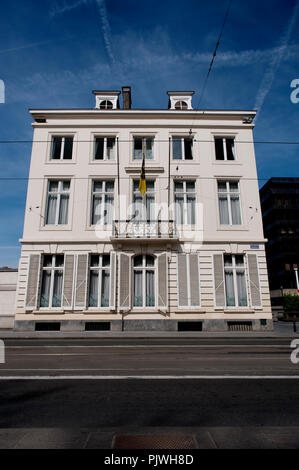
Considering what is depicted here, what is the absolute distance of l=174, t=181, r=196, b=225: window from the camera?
59.0 ft

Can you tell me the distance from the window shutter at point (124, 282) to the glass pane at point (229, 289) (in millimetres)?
6242

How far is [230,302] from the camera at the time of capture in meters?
16.7

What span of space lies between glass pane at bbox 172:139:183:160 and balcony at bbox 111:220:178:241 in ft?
16.8

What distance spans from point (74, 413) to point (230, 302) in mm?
14647

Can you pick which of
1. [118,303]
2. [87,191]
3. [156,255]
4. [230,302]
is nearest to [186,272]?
[156,255]

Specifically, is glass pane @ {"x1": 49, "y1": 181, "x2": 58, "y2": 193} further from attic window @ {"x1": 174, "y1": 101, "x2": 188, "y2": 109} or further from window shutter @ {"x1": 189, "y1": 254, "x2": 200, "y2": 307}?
attic window @ {"x1": 174, "y1": 101, "x2": 188, "y2": 109}

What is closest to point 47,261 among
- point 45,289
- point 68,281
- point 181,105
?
point 45,289

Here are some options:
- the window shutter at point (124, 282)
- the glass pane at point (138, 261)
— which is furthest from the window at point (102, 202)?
the glass pane at point (138, 261)

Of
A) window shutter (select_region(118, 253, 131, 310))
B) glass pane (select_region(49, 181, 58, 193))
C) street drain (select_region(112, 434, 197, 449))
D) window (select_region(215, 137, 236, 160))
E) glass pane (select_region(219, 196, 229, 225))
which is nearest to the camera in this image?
street drain (select_region(112, 434, 197, 449))

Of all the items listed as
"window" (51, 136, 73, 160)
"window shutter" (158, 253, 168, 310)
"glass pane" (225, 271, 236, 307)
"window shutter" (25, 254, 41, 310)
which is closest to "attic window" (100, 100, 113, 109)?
"window" (51, 136, 73, 160)

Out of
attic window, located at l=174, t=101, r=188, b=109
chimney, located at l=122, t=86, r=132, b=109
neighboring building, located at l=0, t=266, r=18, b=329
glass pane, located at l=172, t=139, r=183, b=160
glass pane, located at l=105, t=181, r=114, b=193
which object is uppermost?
chimney, located at l=122, t=86, r=132, b=109

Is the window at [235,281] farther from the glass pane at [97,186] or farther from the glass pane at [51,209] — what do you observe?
the glass pane at [51,209]

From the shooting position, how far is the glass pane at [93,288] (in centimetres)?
1661
